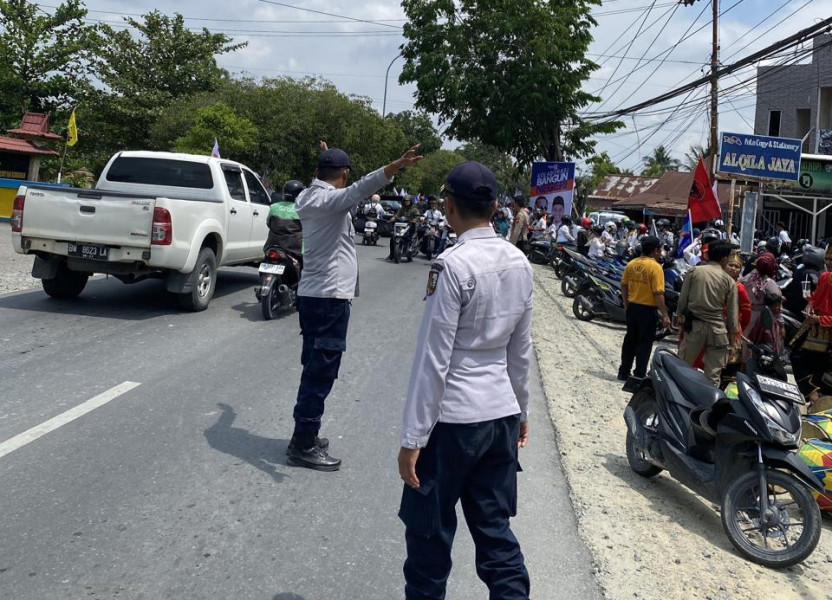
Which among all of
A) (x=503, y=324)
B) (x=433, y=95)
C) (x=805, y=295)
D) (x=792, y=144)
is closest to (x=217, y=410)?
(x=503, y=324)

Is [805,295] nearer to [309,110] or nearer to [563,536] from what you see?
[563,536]

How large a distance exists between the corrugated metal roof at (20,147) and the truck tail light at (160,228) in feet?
57.1

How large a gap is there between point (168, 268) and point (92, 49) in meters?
24.8

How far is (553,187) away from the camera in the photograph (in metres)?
25.0

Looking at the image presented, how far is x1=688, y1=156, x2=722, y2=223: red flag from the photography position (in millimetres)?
14695

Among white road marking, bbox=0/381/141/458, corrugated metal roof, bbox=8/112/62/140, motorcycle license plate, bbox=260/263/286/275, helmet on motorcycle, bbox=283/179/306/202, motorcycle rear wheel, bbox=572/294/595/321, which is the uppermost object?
corrugated metal roof, bbox=8/112/62/140

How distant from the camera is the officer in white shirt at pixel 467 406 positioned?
2.56 meters

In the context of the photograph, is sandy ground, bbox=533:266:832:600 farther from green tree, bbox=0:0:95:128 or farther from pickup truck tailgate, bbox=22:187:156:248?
green tree, bbox=0:0:95:128

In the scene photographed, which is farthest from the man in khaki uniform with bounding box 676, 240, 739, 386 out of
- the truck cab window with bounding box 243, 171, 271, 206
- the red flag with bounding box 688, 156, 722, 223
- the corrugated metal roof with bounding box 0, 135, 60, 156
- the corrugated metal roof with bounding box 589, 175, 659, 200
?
the corrugated metal roof with bounding box 589, 175, 659, 200

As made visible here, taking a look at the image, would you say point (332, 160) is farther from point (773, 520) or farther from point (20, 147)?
point (20, 147)

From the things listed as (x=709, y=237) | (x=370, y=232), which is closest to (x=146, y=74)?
(x=370, y=232)

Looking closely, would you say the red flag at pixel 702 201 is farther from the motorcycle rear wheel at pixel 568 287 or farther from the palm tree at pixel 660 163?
the palm tree at pixel 660 163

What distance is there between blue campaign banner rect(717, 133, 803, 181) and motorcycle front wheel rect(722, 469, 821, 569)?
15.9 m

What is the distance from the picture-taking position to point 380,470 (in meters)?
4.83
